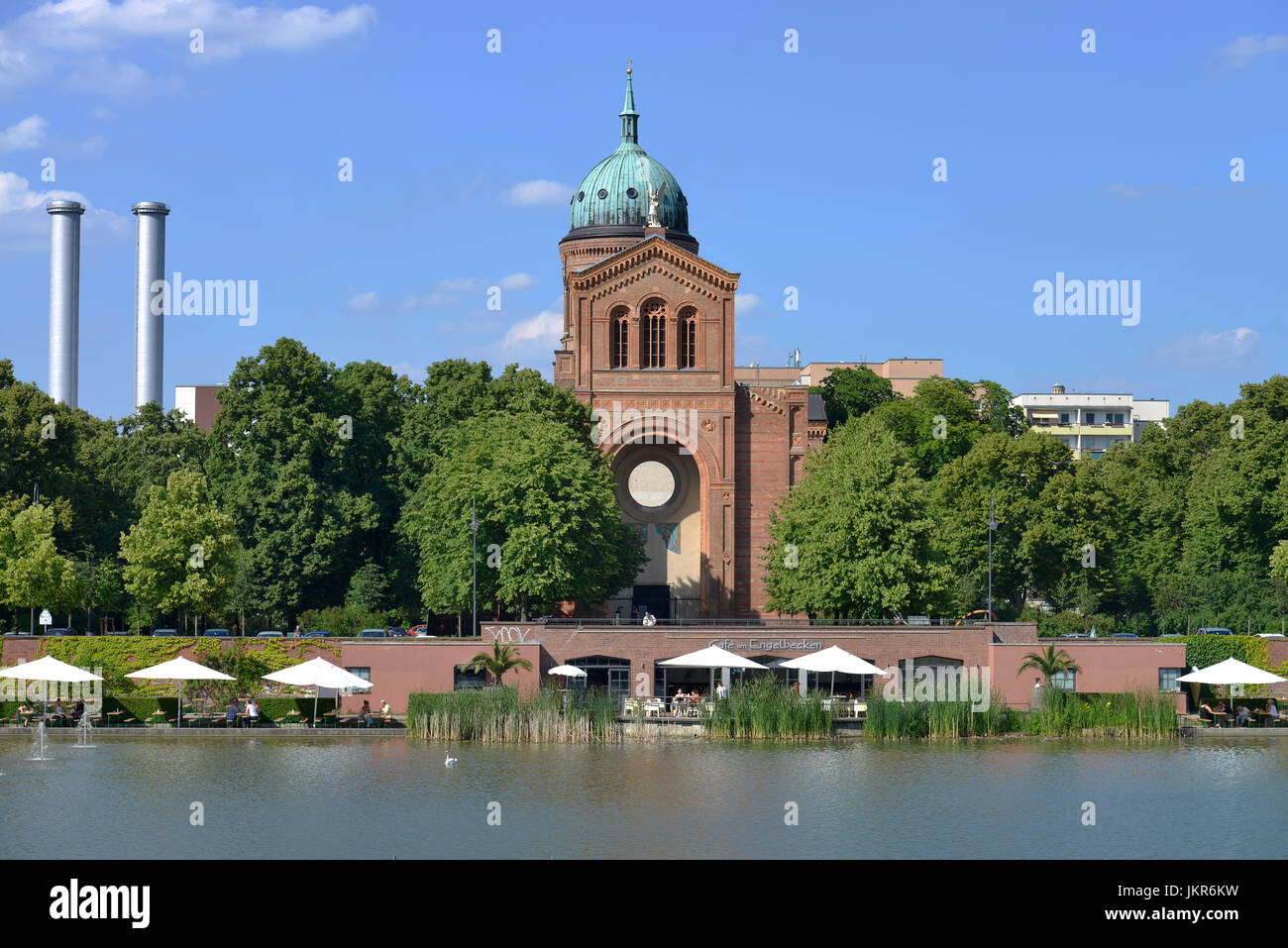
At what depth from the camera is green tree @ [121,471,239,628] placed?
197ft

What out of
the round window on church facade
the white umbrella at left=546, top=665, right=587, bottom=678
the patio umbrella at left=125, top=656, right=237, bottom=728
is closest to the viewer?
the patio umbrella at left=125, top=656, right=237, bottom=728

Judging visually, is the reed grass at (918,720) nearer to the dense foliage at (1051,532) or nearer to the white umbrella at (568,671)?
the white umbrella at (568,671)

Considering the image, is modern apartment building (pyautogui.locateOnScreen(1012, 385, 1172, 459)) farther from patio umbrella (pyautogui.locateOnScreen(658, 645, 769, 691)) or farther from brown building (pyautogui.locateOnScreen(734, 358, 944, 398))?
patio umbrella (pyautogui.locateOnScreen(658, 645, 769, 691))

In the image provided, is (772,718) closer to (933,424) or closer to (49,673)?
(49,673)

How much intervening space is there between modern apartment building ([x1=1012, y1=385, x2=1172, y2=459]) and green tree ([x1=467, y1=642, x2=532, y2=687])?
330 ft

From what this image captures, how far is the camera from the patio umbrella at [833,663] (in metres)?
54.6

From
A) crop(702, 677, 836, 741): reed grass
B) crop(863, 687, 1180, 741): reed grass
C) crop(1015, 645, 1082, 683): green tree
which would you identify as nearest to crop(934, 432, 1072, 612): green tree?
crop(1015, 645, 1082, 683): green tree

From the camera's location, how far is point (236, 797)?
38.1m

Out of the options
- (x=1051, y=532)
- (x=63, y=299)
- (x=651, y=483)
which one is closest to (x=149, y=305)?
(x=63, y=299)

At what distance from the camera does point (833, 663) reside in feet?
180

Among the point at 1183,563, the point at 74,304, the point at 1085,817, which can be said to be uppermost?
the point at 74,304
